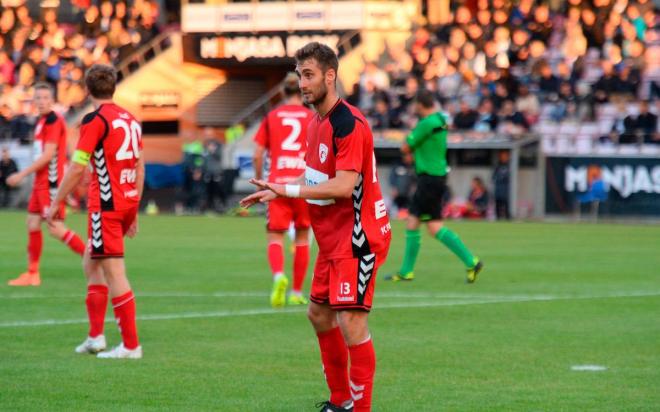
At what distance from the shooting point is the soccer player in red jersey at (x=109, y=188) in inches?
383

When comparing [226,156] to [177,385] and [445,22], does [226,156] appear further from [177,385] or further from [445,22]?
[177,385]

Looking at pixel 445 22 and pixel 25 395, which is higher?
pixel 445 22

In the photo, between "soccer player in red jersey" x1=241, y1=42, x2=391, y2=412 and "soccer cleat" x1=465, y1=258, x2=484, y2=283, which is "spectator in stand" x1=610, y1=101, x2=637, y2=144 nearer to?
"soccer cleat" x1=465, y1=258, x2=484, y2=283

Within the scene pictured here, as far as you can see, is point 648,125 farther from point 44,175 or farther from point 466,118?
point 44,175

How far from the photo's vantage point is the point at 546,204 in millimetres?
30797

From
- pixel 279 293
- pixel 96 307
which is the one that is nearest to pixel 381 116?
pixel 279 293

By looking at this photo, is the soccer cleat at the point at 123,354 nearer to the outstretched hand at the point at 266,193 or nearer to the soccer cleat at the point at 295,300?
the outstretched hand at the point at 266,193

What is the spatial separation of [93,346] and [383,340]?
234cm

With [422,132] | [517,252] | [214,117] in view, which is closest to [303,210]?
[422,132]

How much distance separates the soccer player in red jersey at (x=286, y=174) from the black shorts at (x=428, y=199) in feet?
8.30

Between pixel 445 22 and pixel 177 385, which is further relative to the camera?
pixel 445 22

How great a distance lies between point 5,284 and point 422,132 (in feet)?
16.5

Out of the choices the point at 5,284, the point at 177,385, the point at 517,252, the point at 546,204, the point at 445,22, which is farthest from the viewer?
the point at 445,22

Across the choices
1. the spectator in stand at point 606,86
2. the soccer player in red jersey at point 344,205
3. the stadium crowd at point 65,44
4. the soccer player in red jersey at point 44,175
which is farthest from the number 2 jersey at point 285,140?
the stadium crowd at point 65,44
